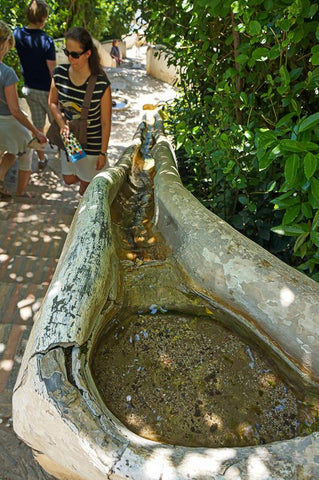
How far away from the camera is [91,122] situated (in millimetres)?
3148

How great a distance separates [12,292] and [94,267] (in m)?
0.94

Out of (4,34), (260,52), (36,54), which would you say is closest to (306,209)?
(260,52)

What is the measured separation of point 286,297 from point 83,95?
7.18ft

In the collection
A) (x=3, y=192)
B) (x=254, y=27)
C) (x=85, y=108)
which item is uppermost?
(x=254, y=27)

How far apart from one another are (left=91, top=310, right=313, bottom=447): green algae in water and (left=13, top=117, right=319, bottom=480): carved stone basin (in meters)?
0.10

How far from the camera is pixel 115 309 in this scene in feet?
5.96

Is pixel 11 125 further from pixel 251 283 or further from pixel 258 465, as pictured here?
pixel 258 465

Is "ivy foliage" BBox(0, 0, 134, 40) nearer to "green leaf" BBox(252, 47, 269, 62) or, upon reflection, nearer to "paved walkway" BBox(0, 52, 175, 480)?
"paved walkway" BBox(0, 52, 175, 480)

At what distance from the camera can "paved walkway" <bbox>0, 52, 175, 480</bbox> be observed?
1.64 metres

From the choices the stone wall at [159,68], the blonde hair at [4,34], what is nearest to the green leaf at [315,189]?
the blonde hair at [4,34]

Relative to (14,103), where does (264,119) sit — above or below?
above

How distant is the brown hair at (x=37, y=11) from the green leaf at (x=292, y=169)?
11.5 ft

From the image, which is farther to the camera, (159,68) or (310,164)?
(159,68)

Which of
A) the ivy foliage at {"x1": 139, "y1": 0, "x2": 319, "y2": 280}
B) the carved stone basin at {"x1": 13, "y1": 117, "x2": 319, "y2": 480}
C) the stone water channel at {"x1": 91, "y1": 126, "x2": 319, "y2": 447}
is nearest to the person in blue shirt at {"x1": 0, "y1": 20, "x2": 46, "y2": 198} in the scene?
the ivy foliage at {"x1": 139, "y1": 0, "x2": 319, "y2": 280}
